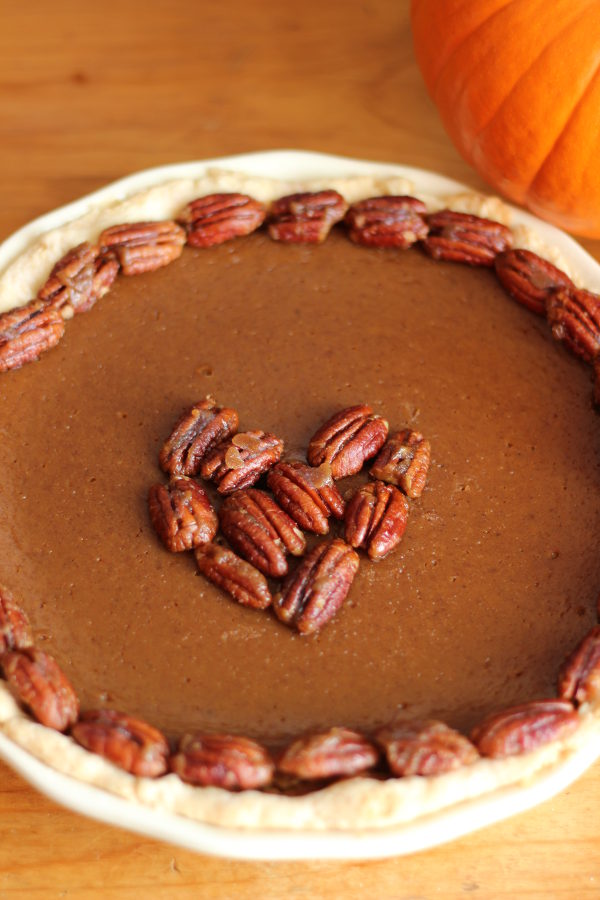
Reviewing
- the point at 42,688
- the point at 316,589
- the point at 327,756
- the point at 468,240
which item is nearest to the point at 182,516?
the point at 316,589

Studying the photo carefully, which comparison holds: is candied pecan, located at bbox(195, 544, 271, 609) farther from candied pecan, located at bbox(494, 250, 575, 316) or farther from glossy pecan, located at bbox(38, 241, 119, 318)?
candied pecan, located at bbox(494, 250, 575, 316)

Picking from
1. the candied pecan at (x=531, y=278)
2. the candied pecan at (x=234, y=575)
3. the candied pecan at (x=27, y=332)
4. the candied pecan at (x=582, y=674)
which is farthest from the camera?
the candied pecan at (x=531, y=278)

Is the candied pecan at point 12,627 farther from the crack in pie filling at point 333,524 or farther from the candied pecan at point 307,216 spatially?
the candied pecan at point 307,216

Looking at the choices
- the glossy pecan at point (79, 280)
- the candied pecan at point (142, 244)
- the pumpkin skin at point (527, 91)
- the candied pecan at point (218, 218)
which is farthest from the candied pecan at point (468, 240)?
the glossy pecan at point (79, 280)

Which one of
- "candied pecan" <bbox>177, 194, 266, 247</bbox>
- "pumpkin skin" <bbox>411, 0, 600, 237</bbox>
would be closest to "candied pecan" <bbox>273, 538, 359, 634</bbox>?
"candied pecan" <bbox>177, 194, 266, 247</bbox>

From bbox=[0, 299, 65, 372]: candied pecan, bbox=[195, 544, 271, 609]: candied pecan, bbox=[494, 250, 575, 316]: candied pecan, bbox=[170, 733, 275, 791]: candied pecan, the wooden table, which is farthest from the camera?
the wooden table

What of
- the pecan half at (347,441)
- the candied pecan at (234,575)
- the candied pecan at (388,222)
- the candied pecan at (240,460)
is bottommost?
the candied pecan at (234,575)
